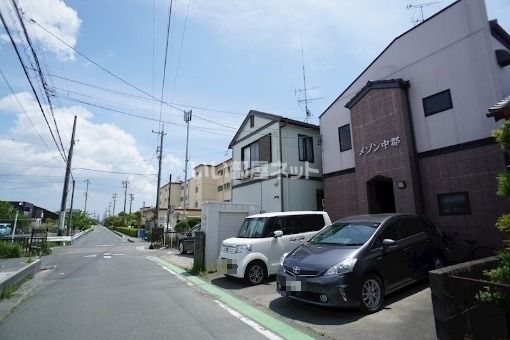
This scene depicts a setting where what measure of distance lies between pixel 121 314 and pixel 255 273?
11.7 ft

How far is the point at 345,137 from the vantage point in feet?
46.8

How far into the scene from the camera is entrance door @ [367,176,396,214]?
1222 cm

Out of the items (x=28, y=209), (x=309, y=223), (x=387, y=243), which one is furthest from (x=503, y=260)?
(x=28, y=209)

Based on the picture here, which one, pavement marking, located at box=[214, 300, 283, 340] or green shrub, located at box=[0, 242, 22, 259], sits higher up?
green shrub, located at box=[0, 242, 22, 259]

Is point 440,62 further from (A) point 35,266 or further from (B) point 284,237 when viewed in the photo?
(A) point 35,266

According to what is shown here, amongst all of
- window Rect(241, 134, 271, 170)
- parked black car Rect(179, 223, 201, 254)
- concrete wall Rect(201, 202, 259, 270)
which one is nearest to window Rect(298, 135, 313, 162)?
window Rect(241, 134, 271, 170)

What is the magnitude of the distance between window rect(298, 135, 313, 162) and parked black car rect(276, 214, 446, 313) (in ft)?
31.9

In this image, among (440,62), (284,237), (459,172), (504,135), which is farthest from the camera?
(440,62)

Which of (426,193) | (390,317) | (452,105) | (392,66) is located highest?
(392,66)

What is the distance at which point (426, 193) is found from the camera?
1065 cm

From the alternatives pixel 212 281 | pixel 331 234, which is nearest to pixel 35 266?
pixel 212 281

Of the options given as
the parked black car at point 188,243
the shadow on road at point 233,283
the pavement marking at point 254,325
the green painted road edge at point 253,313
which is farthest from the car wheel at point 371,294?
the parked black car at point 188,243

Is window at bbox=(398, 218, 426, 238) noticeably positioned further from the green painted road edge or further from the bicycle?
the green painted road edge

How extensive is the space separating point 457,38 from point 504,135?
26.3ft
